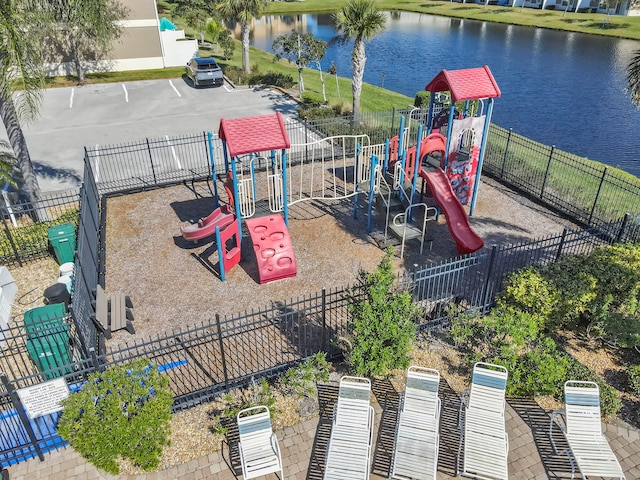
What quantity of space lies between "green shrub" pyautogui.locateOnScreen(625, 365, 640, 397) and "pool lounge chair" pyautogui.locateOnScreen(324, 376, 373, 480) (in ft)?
16.3

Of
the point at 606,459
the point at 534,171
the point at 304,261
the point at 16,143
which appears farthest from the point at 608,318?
the point at 16,143

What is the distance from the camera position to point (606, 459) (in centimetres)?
749

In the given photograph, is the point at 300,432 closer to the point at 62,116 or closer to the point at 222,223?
the point at 222,223

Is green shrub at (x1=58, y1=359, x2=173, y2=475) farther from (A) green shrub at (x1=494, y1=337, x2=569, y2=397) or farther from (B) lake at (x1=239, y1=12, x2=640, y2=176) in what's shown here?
(B) lake at (x1=239, y1=12, x2=640, y2=176)

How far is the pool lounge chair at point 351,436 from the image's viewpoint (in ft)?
24.3

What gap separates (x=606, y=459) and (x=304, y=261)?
25.9 feet

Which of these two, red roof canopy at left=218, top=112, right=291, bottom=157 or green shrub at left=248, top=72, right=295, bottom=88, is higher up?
red roof canopy at left=218, top=112, right=291, bottom=157

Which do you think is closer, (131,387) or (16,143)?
(131,387)

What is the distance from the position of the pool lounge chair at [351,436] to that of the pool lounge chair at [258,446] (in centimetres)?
84

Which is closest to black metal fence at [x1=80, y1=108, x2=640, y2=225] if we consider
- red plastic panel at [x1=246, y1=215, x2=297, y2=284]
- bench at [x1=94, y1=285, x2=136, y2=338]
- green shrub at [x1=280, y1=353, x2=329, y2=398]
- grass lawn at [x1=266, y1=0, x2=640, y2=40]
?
red plastic panel at [x1=246, y1=215, x2=297, y2=284]

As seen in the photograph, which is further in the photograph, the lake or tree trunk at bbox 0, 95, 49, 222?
the lake

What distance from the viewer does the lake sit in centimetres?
2973

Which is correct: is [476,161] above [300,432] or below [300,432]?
above

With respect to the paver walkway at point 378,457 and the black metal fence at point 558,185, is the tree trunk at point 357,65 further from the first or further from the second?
the paver walkway at point 378,457
